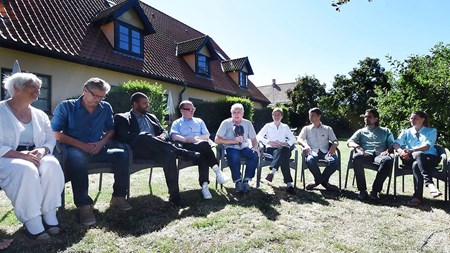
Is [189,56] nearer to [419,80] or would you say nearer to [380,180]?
[419,80]

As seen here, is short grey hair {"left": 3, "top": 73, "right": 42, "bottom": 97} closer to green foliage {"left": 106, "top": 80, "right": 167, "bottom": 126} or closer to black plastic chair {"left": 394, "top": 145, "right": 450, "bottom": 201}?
black plastic chair {"left": 394, "top": 145, "right": 450, "bottom": 201}

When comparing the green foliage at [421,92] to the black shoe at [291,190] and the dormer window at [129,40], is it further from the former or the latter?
the dormer window at [129,40]

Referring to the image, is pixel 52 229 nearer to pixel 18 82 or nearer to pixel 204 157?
pixel 18 82

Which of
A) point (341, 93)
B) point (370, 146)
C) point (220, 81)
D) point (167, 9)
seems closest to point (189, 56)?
point (220, 81)

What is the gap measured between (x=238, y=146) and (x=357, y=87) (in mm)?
31727

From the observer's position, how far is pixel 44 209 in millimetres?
2854

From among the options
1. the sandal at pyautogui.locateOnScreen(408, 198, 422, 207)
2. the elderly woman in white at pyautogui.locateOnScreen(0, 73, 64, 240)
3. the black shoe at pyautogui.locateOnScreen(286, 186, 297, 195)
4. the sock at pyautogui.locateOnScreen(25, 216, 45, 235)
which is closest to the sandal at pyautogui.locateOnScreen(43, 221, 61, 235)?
the elderly woman in white at pyautogui.locateOnScreen(0, 73, 64, 240)

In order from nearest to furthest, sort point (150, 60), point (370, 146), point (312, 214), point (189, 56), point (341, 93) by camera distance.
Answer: point (312, 214), point (370, 146), point (150, 60), point (189, 56), point (341, 93)

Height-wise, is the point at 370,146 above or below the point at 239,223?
above

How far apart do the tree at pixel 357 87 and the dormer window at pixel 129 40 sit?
23.3m

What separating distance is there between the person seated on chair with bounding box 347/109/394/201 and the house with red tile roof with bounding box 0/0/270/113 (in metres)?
8.60

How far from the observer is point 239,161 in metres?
4.66

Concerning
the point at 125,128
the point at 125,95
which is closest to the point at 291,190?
the point at 125,128

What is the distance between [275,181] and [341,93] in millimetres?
30091
